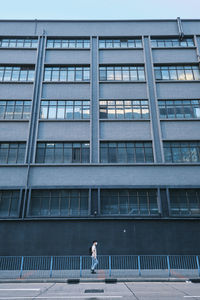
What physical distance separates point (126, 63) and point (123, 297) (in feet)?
73.6

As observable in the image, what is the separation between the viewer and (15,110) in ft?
69.9

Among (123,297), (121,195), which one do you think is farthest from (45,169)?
(123,297)

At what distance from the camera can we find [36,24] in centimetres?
2475

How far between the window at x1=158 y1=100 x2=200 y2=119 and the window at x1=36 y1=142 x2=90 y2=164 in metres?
9.21

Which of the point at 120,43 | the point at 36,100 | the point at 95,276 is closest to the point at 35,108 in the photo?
the point at 36,100

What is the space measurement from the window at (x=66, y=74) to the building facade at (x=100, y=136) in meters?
0.12

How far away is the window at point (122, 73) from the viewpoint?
74.8 ft

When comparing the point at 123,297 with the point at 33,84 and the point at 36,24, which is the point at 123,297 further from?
the point at 36,24

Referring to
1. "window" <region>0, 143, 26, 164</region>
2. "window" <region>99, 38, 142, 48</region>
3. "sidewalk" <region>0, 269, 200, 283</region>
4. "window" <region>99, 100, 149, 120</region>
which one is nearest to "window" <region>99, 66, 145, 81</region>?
"window" <region>99, 100, 149, 120</region>

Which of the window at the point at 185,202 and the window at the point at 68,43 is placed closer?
the window at the point at 185,202

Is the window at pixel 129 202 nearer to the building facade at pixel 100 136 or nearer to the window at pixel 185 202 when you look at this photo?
the building facade at pixel 100 136

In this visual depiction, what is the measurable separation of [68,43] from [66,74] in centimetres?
467

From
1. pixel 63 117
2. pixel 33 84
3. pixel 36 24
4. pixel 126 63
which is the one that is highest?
pixel 36 24

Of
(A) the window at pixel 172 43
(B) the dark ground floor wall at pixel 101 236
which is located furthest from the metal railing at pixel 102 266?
(A) the window at pixel 172 43
